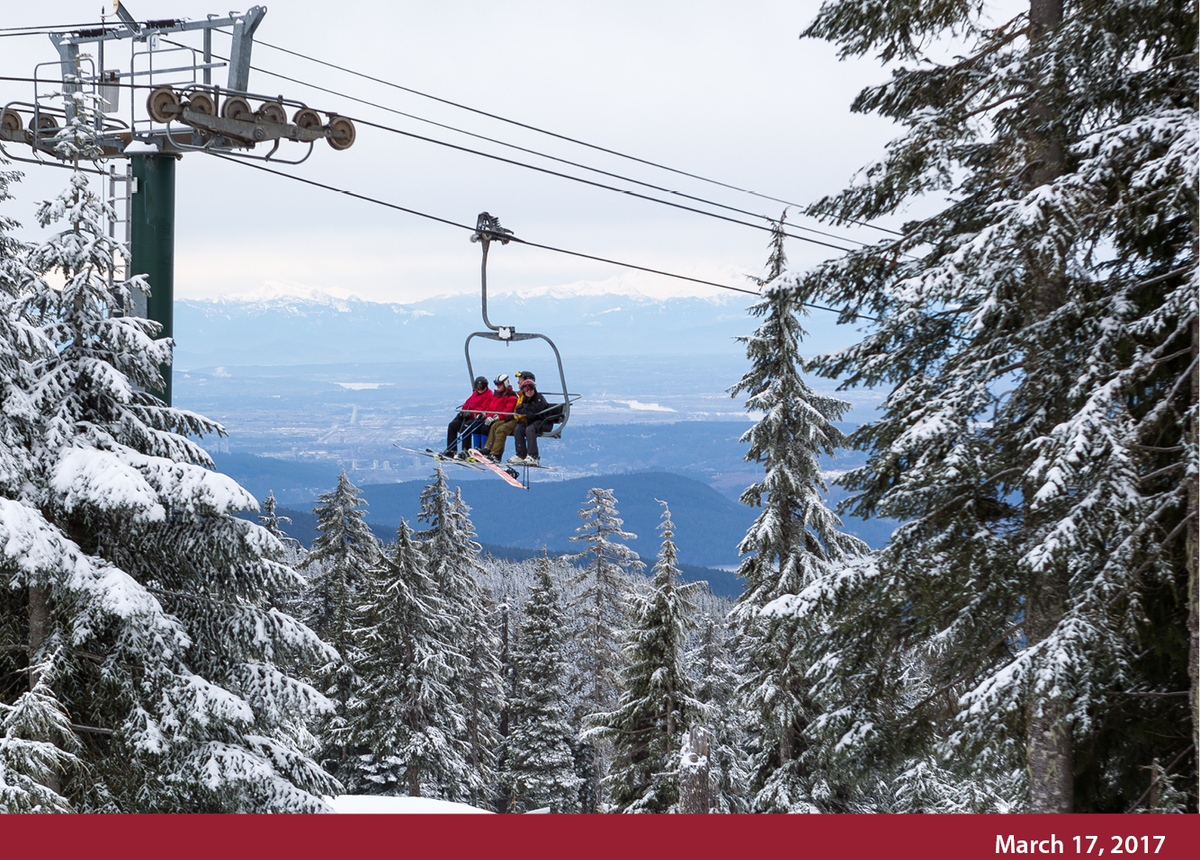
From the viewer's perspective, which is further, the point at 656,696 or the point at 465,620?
the point at 465,620

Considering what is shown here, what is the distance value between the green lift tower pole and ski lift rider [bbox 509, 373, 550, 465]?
5508 millimetres

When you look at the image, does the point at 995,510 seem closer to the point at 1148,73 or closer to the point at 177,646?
the point at 1148,73

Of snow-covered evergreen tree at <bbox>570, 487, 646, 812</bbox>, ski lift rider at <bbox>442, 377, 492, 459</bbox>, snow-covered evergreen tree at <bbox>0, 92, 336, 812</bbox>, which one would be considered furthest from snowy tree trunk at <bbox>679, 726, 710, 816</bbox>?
snow-covered evergreen tree at <bbox>570, 487, 646, 812</bbox>

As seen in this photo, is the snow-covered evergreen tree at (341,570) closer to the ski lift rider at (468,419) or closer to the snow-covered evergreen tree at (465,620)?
the snow-covered evergreen tree at (465,620)

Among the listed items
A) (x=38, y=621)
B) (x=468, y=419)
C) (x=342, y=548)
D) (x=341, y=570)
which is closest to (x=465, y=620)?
(x=341, y=570)

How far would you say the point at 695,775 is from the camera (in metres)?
14.7

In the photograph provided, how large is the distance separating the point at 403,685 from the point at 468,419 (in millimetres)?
16359

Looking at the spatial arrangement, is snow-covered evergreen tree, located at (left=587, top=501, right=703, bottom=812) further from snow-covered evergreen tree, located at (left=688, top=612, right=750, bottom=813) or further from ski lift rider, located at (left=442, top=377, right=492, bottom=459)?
ski lift rider, located at (left=442, top=377, right=492, bottom=459)

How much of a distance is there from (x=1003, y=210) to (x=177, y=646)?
10.1 metres

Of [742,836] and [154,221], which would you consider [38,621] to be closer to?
[154,221]

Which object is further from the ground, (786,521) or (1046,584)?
(786,521)

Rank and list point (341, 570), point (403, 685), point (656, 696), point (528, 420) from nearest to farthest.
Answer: point (528, 420), point (656, 696), point (403, 685), point (341, 570)

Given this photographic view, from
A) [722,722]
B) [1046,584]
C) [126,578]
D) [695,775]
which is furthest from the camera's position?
[722,722]

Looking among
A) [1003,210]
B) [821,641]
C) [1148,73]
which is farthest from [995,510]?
[1148,73]
